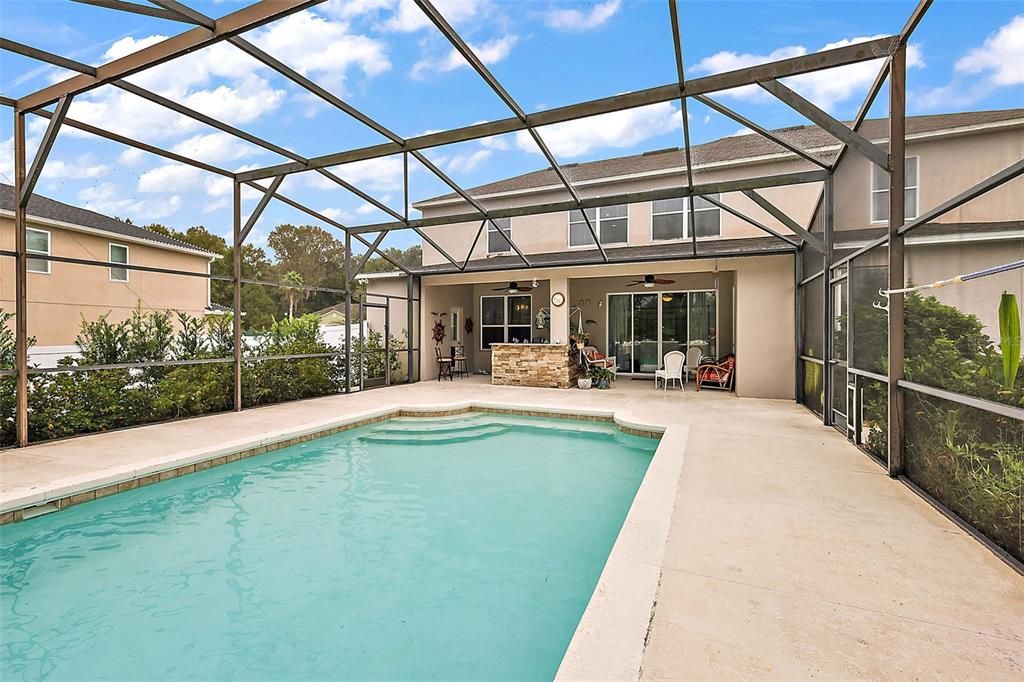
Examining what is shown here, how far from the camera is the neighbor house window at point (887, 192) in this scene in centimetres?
407

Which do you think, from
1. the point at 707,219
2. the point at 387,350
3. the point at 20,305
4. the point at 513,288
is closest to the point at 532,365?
the point at 513,288

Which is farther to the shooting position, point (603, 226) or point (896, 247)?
point (603, 226)

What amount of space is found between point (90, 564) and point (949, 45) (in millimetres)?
7274

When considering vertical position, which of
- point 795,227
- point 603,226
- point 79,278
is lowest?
point 79,278

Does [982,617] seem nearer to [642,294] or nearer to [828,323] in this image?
[828,323]

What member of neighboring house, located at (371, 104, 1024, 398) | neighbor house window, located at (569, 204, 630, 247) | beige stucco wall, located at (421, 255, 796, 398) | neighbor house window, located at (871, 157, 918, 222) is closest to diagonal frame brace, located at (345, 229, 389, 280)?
neighboring house, located at (371, 104, 1024, 398)

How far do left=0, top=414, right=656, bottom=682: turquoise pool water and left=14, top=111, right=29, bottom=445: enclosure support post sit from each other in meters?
2.40

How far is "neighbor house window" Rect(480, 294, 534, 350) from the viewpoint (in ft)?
46.3

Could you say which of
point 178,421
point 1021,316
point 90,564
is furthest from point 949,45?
point 178,421

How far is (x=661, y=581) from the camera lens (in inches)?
95.3

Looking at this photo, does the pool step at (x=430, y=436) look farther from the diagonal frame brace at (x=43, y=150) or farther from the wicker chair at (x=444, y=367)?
the wicker chair at (x=444, y=367)

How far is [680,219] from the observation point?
37.1 feet

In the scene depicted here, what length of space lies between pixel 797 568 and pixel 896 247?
3.18 meters

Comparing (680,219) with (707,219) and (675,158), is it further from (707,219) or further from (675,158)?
(675,158)
